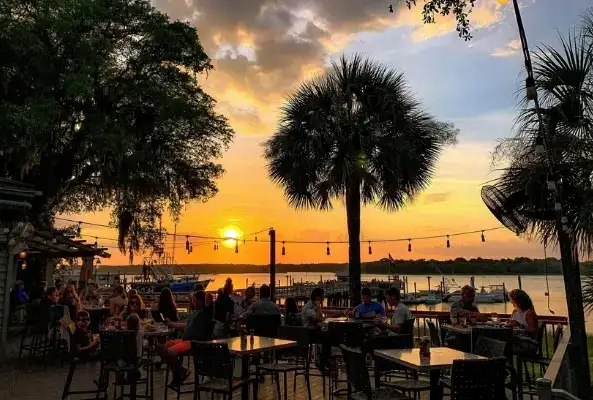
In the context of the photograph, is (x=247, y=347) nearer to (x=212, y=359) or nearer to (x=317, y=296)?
(x=212, y=359)

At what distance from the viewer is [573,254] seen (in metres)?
6.35

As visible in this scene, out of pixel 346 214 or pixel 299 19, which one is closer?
pixel 299 19

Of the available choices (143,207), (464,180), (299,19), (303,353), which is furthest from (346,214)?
(143,207)

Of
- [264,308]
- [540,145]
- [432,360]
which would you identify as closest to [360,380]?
[432,360]

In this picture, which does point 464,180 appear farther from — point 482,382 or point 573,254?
point 482,382

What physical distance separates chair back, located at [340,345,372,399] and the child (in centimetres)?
344

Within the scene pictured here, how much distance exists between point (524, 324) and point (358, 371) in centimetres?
379

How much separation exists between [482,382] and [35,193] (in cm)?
946

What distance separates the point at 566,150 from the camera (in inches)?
251

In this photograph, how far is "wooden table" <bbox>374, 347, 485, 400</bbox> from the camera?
14.3 feet

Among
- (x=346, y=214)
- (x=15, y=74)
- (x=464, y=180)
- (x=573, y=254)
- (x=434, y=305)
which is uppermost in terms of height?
(x=15, y=74)

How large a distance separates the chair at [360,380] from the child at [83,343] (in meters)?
3.44

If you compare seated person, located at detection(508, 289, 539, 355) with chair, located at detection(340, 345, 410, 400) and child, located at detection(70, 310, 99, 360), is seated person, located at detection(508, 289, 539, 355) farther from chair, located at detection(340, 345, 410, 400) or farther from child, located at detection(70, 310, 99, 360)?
child, located at detection(70, 310, 99, 360)

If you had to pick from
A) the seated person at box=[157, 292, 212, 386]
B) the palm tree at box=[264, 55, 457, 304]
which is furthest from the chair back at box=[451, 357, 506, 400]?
the palm tree at box=[264, 55, 457, 304]
